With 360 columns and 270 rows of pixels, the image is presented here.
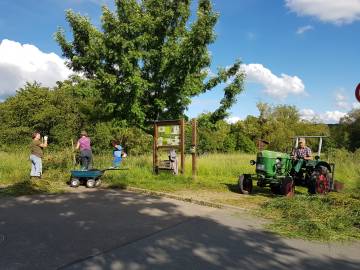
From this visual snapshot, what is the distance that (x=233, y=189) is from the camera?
1305cm

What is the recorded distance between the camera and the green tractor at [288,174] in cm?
1127

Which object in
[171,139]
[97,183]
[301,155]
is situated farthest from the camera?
[171,139]

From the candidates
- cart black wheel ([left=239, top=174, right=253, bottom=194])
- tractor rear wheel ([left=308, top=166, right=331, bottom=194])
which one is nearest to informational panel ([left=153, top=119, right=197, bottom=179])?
cart black wheel ([left=239, top=174, right=253, bottom=194])

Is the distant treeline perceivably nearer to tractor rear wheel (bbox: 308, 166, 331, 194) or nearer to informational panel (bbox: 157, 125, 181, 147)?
informational panel (bbox: 157, 125, 181, 147)

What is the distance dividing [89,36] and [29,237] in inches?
458

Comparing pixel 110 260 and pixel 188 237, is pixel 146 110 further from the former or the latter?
pixel 110 260

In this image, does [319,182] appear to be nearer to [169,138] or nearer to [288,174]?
[288,174]

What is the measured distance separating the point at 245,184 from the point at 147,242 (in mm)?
6315

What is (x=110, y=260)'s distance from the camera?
5.63 metres

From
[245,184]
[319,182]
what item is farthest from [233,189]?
[319,182]

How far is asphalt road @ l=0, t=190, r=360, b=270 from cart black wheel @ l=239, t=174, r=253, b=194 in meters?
2.83

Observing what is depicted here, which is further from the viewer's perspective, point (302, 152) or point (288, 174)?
point (302, 152)

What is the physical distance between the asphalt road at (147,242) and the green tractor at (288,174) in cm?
279

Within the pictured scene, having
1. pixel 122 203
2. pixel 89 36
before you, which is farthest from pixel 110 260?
pixel 89 36
